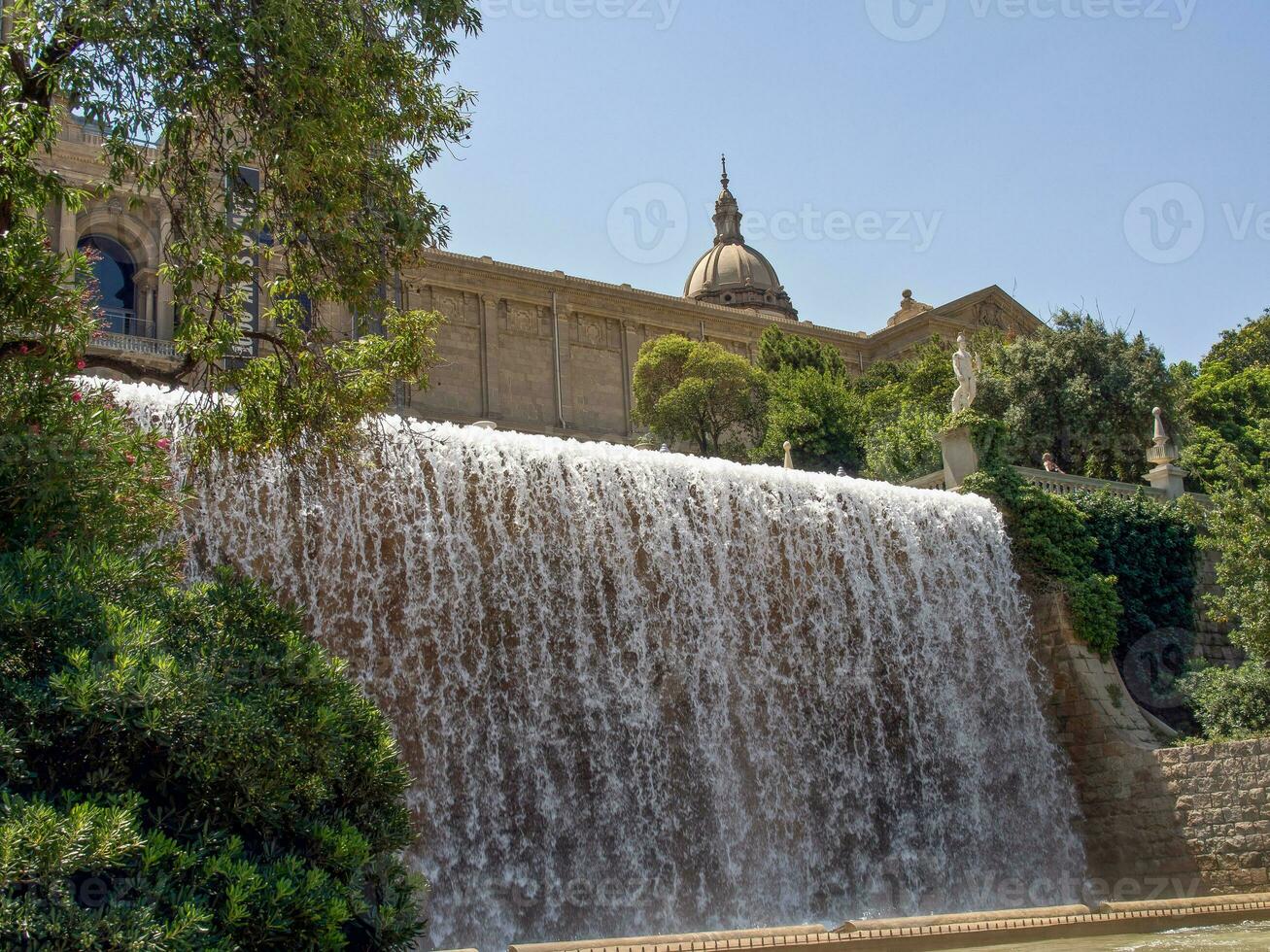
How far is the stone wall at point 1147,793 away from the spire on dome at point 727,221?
211 ft

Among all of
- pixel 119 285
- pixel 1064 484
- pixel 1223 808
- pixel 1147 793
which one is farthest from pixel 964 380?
pixel 119 285

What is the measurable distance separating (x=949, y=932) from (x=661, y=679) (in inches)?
222

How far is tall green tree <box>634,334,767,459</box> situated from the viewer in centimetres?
3856

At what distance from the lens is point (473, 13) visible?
31.4 ft

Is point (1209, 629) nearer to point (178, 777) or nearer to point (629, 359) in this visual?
point (178, 777)

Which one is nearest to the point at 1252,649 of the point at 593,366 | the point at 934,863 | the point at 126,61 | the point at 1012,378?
the point at 934,863

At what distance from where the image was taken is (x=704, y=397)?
38.5 m

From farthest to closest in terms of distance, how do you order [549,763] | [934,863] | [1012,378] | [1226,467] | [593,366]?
1. [593,366]
2. [1012,378]
3. [1226,467]
4. [934,863]
5. [549,763]

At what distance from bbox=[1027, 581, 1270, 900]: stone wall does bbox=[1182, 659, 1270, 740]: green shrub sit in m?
0.65

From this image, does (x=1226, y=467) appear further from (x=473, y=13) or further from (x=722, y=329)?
(x=722, y=329)

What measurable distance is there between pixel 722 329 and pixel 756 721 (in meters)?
38.9

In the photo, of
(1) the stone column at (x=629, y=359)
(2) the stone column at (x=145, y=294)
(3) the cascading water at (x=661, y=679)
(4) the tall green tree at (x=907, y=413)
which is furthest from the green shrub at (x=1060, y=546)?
(1) the stone column at (x=629, y=359)

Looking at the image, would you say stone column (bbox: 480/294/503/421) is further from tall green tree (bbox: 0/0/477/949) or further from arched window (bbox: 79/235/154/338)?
tall green tree (bbox: 0/0/477/949)

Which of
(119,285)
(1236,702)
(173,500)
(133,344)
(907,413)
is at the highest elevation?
(119,285)
